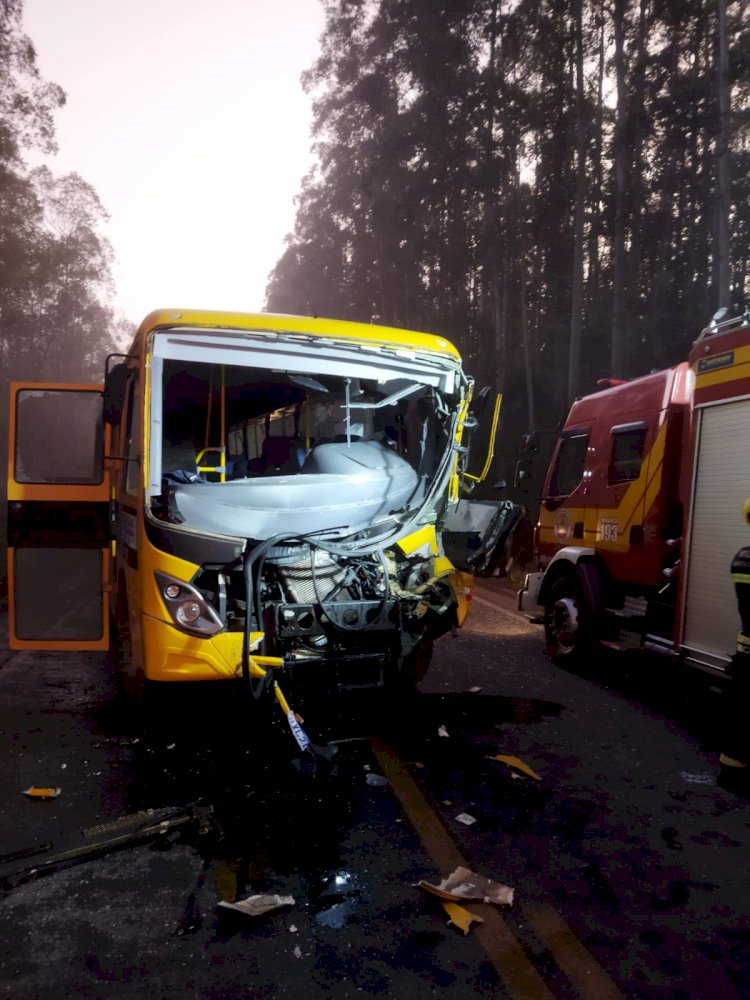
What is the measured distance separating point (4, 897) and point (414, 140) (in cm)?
2844

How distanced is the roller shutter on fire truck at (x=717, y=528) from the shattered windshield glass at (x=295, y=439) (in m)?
2.00

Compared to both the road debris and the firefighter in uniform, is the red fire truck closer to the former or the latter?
the firefighter in uniform

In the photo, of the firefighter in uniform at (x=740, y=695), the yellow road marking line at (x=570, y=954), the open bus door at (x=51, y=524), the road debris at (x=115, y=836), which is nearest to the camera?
the yellow road marking line at (x=570, y=954)

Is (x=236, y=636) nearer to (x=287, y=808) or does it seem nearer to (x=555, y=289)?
(x=287, y=808)

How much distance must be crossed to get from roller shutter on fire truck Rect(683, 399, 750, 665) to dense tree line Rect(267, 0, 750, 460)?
37.8 ft

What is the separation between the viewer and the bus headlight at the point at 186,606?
158 inches

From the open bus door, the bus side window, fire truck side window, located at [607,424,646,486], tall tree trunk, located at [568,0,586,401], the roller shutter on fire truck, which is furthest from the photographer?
tall tree trunk, located at [568,0,586,401]

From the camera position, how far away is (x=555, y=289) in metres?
27.6

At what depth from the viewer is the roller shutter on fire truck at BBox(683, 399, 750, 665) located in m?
4.92

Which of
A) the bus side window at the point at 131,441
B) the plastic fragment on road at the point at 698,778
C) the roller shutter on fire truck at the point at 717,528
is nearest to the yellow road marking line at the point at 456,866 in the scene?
the plastic fragment on road at the point at 698,778

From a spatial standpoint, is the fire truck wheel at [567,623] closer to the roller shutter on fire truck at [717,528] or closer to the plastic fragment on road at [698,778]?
the roller shutter on fire truck at [717,528]

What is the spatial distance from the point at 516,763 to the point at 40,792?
2841mm

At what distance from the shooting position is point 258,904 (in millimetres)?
2818

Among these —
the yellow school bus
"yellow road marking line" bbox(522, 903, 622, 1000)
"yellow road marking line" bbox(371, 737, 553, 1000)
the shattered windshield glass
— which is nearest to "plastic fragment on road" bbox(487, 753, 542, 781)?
"yellow road marking line" bbox(371, 737, 553, 1000)
